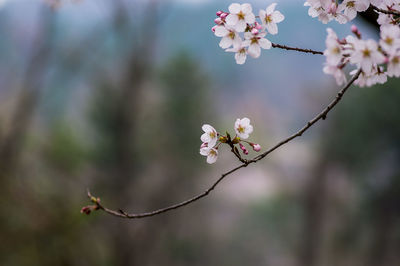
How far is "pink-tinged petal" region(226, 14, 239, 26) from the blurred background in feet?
6.72

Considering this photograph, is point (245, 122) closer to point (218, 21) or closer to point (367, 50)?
point (218, 21)

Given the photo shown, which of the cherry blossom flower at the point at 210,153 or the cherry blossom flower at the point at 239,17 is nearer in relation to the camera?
the cherry blossom flower at the point at 239,17

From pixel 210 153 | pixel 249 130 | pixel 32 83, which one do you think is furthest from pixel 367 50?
pixel 32 83

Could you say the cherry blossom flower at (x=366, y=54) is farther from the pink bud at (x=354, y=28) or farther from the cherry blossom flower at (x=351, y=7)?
the cherry blossom flower at (x=351, y=7)

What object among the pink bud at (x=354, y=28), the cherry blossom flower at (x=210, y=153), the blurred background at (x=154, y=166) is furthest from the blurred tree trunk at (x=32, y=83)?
the pink bud at (x=354, y=28)

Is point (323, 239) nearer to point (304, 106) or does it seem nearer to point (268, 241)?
point (268, 241)

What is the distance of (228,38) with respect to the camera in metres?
1.21

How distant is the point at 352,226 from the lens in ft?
47.8

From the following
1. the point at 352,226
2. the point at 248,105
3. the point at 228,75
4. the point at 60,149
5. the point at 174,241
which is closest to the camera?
the point at 60,149

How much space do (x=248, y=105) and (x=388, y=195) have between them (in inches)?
1702

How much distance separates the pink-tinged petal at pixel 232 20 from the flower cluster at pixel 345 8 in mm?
250

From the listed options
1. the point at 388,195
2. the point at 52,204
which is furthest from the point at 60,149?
the point at 388,195

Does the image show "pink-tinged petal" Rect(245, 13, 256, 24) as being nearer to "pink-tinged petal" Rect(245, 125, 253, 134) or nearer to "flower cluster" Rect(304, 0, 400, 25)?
"flower cluster" Rect(304, 0, 400, 25)

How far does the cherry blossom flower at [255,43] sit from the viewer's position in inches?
47.3
